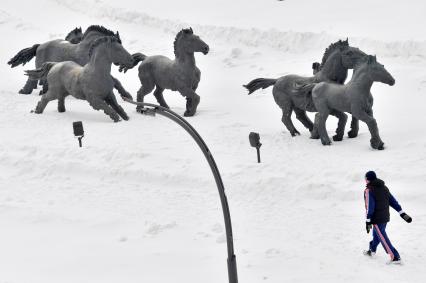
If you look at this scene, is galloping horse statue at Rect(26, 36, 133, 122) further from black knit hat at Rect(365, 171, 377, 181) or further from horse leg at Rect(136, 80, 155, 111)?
black knit hat at Rect(365, 171, 377, 181)

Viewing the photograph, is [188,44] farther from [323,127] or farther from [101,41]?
[323,127]

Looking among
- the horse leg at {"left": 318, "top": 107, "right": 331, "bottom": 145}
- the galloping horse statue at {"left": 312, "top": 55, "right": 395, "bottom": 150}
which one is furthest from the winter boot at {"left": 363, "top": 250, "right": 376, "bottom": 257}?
the horse leg at {"left": 318, "top": 107, "right": 331, "bottom": 145}

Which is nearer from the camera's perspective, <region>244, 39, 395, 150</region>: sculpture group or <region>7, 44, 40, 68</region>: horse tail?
<region>244, 39, 395, 150</region>: sculpture group

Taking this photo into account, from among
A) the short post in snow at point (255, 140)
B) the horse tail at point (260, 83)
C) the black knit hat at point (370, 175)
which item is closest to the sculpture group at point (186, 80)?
the horse tail at point (260, 83)

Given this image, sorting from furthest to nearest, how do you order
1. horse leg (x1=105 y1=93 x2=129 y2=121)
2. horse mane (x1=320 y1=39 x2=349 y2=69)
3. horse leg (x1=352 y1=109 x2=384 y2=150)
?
1. horse leg (x1=105 y1=93 x2=129 y2=121)
2. horse mane (x1=320 y1=39 x2=349 y2=69)
3. horse leg (x1=352 y1=109 x2=384 y2=150)

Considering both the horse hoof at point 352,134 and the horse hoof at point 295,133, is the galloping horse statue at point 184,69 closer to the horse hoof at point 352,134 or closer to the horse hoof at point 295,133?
the horse hoof at point 295,133

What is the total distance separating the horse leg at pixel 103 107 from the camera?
2102 cm

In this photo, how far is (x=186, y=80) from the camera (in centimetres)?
2191

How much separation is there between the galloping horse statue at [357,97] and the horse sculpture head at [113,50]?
21.5 feet

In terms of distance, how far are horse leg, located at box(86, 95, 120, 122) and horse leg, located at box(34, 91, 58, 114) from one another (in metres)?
1.52

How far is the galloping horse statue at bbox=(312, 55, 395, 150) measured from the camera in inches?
690

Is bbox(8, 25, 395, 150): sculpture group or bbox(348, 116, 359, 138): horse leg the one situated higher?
bbox(8, 25, 395, 150): sculpture group

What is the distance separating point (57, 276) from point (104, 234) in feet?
5.88

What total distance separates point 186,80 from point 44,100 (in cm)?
460
